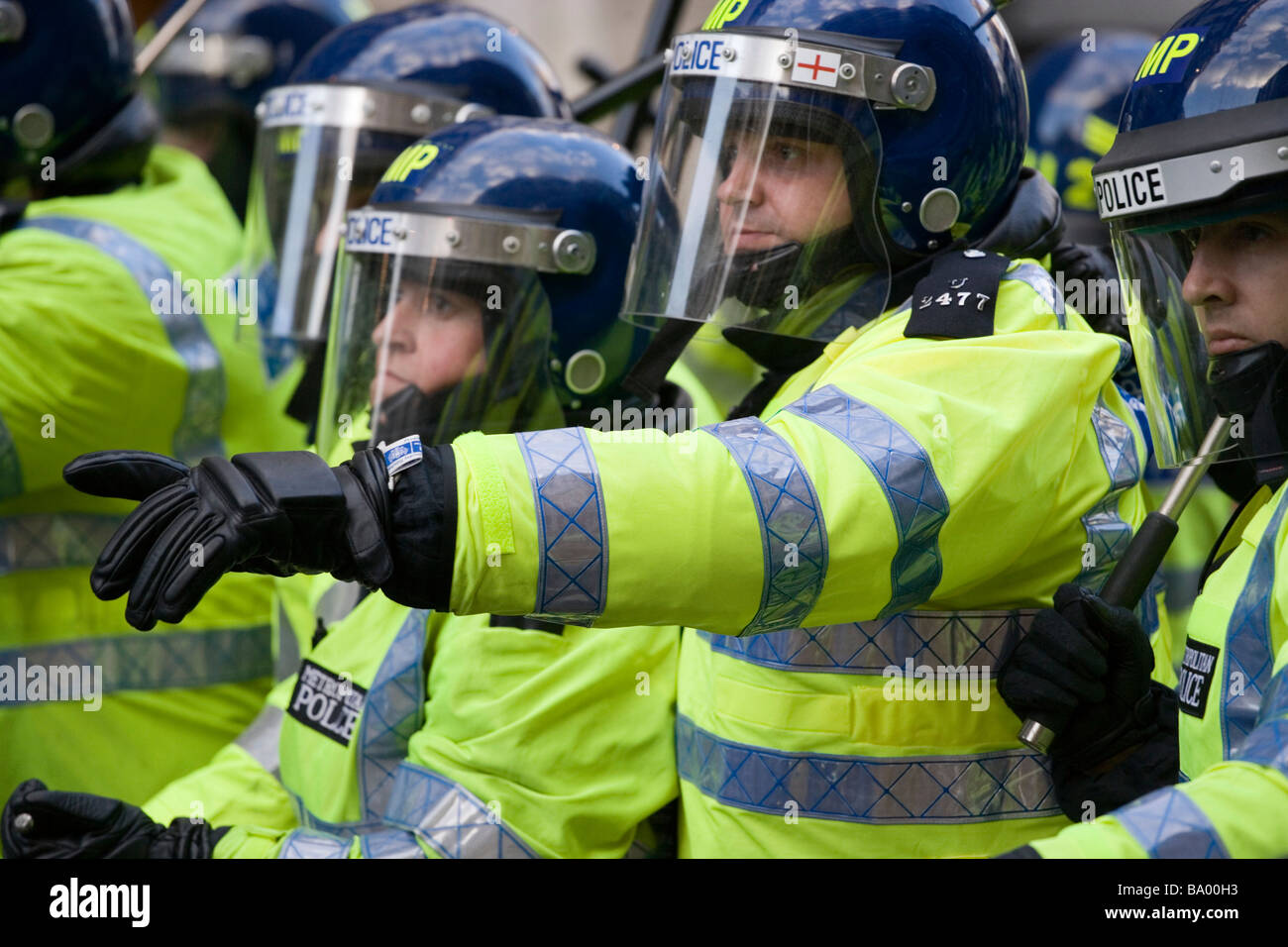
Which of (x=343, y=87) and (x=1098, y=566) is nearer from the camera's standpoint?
(x=1098, y=566)

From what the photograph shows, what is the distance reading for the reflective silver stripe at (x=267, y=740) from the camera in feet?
9.41

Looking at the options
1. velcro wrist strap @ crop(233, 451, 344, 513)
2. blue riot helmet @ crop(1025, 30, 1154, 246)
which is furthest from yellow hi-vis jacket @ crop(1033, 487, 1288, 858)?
blue riot helmet @ crop(1025, 30, 1154, 246)

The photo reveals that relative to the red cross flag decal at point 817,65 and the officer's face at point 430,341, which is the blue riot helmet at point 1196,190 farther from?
the officer's face at point 430,341

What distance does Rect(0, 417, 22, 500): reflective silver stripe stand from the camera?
3076mm

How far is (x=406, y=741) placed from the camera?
2.47 m

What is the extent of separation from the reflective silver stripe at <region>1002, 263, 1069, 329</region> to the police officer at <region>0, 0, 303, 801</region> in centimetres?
176

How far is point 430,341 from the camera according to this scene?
2.60 meters

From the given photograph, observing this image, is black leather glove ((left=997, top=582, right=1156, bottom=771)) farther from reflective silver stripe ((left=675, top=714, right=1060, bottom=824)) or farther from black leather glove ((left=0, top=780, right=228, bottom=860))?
black leather glove ((left=0, top=780, right=228, bottom=860))

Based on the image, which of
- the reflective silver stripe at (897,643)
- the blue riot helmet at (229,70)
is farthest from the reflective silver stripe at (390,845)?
the blue riot helmet at (229,70)

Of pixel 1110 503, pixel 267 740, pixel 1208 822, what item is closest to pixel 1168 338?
pixel 1110 503

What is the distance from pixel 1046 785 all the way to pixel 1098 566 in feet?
0.96

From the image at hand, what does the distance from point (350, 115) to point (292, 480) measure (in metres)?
2.13

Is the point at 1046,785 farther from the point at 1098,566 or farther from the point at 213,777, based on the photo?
Answer: the point at 213,777
